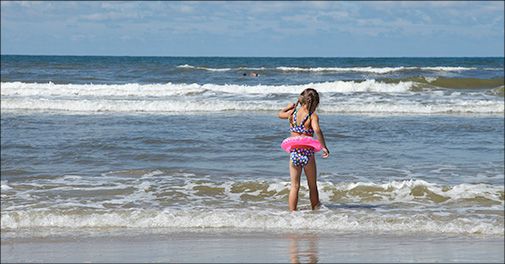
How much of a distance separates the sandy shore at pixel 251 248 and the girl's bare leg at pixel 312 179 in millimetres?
1261

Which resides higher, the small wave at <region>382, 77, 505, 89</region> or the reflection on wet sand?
the small wave at <region>382, 77, 505, 89</region>

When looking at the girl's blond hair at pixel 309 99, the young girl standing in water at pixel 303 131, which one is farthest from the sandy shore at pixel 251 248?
the girl's blond hair at pixel 309 99

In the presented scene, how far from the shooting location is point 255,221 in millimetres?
7414

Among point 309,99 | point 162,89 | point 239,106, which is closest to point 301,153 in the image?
point 309,99

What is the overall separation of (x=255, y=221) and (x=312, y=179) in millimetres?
1024

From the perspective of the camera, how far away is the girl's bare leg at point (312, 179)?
8.04 metres

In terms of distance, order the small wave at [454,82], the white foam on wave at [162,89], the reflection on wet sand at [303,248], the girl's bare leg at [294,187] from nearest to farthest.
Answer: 1. the reflection on wet sand at [303,248]
2. the girl's bare leg at [294,187]
3. the white foam on wave at [162,89]
4. the small wave at [454,82]

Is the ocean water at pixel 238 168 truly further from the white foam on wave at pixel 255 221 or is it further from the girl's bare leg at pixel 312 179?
the girl's bare leg at pixel 312 179

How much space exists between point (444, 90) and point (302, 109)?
21.1 m

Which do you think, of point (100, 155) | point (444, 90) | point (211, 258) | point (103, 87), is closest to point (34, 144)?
point (100, 155)

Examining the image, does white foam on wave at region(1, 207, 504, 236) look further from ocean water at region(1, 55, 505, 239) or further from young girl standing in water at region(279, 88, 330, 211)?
young girl standing in water at region(279, 88, 330, 211)

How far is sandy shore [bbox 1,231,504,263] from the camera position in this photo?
5.70 meters

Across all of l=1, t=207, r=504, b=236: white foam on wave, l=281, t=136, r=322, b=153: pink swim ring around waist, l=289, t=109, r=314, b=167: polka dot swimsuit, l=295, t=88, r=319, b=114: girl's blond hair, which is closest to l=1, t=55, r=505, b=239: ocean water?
l=1, t=207, r=504, b=236: white foam on wave

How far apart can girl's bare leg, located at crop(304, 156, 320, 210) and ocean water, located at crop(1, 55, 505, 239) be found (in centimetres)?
26
